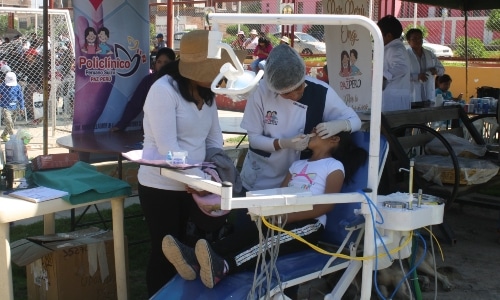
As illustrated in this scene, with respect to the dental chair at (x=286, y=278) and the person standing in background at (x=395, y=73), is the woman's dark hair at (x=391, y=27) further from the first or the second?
the dental chair at (x=286, y=278)

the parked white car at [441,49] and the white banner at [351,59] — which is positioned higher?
the parked white car at [441,49]

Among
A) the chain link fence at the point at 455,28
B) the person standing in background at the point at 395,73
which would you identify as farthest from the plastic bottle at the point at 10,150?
the chain link fence at the point at 455,28

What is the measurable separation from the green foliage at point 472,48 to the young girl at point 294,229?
40.0ft

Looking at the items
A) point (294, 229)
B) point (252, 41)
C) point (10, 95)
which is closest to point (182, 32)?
point (252, 41)

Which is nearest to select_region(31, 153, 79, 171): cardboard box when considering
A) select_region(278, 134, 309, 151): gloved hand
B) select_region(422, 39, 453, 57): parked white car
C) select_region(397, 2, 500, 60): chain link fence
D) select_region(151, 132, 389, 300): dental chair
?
select_region(151, 132, 389, 300): dental chair

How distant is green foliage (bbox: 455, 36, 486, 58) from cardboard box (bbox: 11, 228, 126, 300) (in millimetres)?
12594

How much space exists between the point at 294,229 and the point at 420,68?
17.7 ft

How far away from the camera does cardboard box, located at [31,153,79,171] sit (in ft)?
11.9

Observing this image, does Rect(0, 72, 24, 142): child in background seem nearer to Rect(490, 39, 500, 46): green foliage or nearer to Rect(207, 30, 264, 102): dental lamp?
Rect(207, 30, 264, 102): dental lamp

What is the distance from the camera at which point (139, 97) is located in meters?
5.76

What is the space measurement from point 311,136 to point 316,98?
0.83 ft

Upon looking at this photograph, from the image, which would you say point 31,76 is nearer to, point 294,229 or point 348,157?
point 348,157

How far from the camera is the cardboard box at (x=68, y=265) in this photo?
3525 mm

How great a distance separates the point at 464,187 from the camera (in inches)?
195
